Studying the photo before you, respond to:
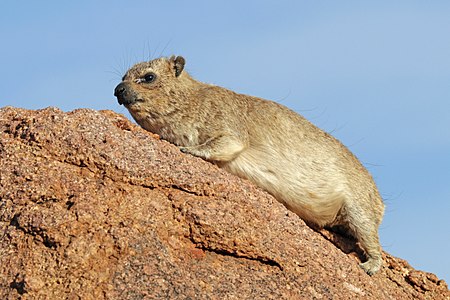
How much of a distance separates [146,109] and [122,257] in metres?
3.61

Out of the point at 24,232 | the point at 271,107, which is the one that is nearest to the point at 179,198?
the point at 24,232

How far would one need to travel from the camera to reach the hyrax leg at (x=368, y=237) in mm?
11234

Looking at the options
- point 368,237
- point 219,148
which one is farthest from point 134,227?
point 368,237

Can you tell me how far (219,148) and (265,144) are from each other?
867 millimetres

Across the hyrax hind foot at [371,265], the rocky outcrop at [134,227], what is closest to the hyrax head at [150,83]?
the rocky outcrop at [134,227]

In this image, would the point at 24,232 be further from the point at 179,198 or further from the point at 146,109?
the point at 146,109

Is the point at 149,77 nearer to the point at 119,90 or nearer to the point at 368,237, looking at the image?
the point at 119,90

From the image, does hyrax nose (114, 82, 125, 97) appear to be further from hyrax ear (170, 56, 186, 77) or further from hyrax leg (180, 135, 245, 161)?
hyrax leg (180, 135, 245, 161)

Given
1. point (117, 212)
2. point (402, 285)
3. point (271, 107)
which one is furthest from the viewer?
point (271, 107)

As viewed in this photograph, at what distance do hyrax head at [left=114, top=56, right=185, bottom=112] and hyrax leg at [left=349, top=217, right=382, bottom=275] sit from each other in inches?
125

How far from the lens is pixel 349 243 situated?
11602 mm

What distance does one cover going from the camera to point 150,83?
11.7 m

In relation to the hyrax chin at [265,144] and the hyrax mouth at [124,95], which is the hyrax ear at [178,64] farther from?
the hyrax mouth at [124,95]

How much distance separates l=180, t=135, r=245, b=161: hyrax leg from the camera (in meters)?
10.6
